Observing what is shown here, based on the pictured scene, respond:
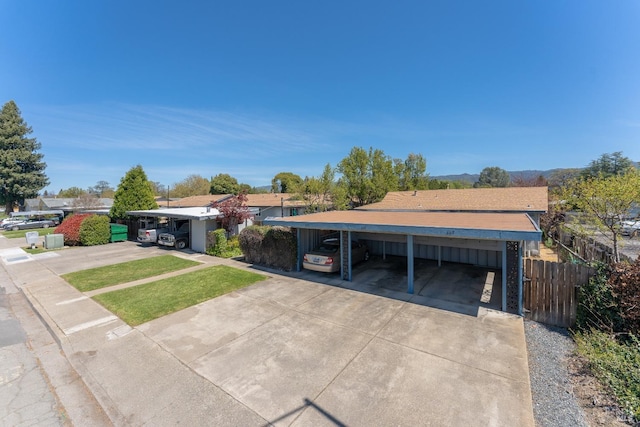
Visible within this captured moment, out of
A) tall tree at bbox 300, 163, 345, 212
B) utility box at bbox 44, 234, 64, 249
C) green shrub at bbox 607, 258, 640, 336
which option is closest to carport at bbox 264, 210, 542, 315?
green shrub at bbox 607, 258, 640, 336

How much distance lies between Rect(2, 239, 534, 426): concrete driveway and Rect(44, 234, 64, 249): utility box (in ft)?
45.0

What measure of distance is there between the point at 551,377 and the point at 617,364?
100 cm

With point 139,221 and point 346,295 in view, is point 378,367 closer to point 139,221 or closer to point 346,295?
point 346,295

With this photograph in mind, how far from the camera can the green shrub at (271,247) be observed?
11781 mm

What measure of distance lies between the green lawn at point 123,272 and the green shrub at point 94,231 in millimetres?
8725

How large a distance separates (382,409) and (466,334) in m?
3.20

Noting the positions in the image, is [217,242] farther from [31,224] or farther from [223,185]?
[223,185]

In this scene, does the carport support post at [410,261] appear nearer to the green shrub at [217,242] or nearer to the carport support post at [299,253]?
the carport support post at [299,253]

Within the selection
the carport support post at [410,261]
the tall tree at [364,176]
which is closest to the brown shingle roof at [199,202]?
the tall tree at [364,176]

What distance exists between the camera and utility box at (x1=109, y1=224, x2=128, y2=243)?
69.9 ft

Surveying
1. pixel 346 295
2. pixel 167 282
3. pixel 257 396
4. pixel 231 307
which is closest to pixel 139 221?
pixel 167 282

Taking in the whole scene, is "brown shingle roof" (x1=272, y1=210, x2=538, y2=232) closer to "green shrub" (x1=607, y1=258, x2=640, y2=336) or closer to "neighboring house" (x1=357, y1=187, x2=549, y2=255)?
"green shrub" (x1=607, y1=258, x2=640, y2=336)

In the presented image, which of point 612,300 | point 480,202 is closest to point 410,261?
point 612,300

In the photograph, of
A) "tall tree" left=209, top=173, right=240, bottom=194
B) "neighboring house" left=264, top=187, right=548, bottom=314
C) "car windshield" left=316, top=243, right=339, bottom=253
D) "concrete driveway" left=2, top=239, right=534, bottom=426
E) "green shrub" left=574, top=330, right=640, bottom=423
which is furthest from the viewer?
"tall tree" left=209, top=173, right=240, bottom=194
